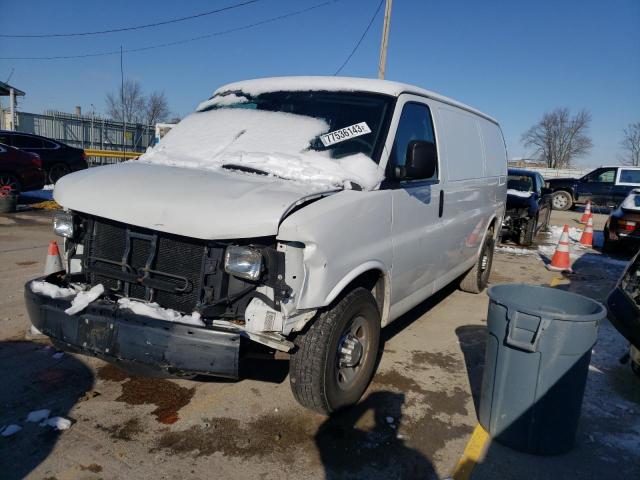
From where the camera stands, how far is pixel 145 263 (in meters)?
2.98

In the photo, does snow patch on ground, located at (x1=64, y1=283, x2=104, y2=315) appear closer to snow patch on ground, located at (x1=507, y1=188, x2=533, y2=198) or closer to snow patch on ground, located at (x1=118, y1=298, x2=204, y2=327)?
snow patch on ground, located at (x1=118, y1=298, x2=204, y2=327)

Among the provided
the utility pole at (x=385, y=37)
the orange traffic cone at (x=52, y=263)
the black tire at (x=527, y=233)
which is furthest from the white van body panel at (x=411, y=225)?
the utility pole at (x=385, y=37)

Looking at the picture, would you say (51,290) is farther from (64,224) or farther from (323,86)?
(323,86)

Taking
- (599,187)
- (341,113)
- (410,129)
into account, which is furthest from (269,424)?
(599,187)

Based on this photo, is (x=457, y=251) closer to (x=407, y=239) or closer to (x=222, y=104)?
(x=407, y=239)

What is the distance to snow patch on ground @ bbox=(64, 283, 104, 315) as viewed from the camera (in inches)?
113

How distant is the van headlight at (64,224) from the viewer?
10.7 feet

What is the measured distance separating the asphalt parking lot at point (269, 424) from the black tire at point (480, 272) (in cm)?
197

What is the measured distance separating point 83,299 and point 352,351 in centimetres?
170

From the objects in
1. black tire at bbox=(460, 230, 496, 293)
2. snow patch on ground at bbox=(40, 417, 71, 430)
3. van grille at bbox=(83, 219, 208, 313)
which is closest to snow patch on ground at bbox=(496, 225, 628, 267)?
black tire at bbox=(460, 230, 496, 293)

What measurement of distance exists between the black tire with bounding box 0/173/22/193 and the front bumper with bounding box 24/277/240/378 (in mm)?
11791

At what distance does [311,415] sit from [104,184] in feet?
6.63

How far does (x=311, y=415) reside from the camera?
3357mm

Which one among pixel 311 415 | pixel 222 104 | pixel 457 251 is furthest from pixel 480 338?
pixel 222 104
